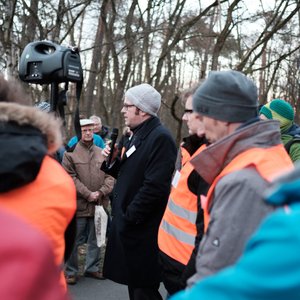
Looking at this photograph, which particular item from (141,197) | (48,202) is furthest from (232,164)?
(141,197)

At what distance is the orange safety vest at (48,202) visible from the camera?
4.60ft

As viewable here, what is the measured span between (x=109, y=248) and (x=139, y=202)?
52cm

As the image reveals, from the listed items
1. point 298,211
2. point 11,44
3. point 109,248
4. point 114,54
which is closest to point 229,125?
point 298,211

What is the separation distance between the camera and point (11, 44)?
8.12 m

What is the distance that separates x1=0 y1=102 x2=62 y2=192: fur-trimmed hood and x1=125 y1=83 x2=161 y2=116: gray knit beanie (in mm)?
1817

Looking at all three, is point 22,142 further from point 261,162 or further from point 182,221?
point 182,221

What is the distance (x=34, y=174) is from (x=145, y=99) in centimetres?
207

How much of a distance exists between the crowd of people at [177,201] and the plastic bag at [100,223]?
122 cm

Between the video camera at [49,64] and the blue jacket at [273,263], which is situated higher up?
the blue jacket at [273,263]

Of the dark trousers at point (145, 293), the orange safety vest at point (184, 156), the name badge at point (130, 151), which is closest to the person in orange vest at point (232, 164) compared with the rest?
the orange safety vest at point (184, 156)

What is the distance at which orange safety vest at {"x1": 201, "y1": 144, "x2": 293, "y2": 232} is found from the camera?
5.38ft

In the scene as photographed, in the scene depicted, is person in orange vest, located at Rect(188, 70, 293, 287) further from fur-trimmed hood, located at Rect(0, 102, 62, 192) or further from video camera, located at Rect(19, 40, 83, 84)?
video camera, located at Rect(19, 40, 83, 84)

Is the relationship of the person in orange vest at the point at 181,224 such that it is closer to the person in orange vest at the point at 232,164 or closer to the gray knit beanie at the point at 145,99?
the person in orange vest at the point at 232,164

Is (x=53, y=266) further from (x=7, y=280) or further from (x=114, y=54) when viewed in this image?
(x=114, y=54)
